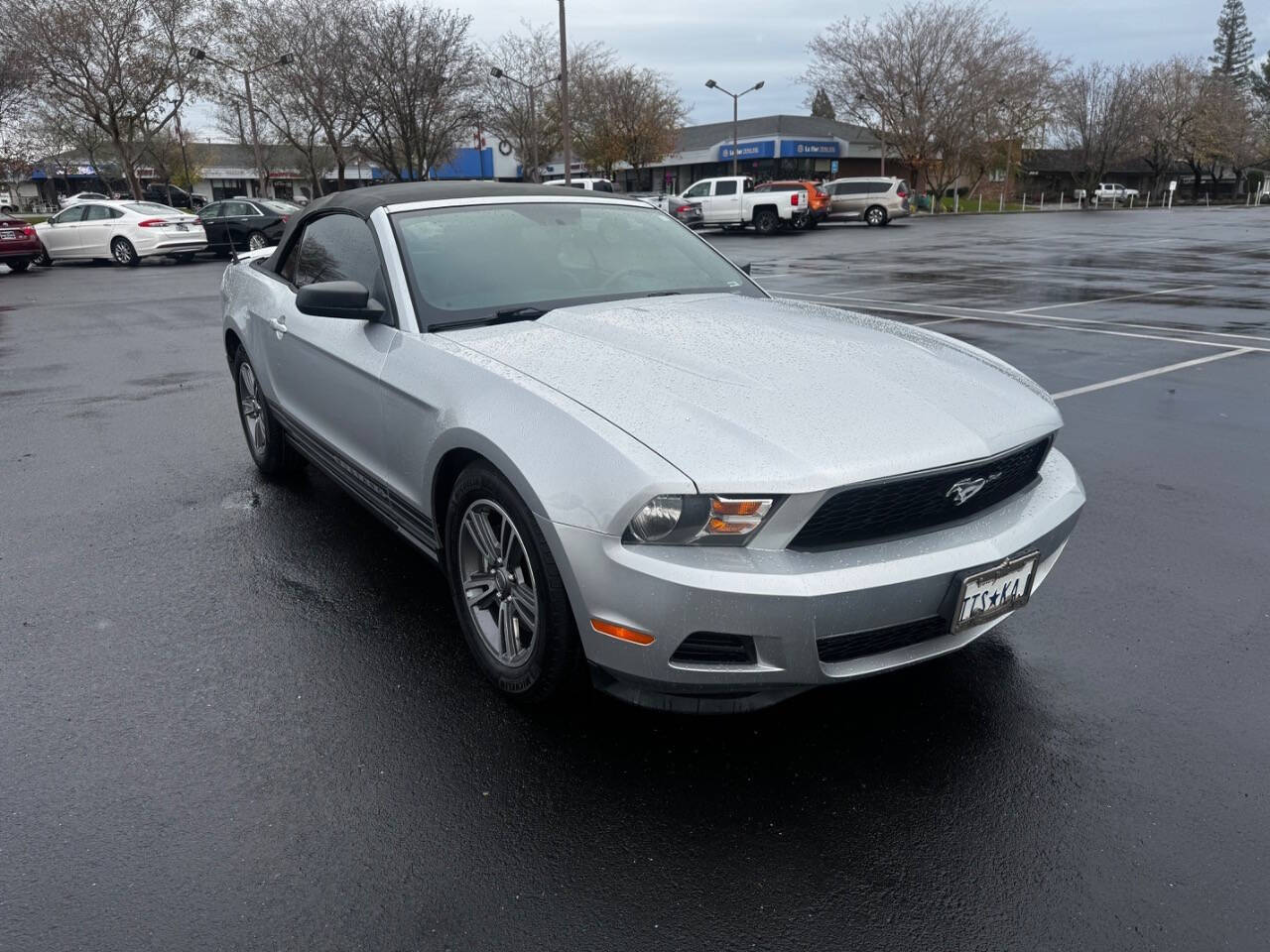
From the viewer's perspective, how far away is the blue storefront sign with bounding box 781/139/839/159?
60.7 metres

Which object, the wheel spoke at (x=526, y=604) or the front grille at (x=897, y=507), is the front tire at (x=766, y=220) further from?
the wheel spoke at (x=526, y=604)

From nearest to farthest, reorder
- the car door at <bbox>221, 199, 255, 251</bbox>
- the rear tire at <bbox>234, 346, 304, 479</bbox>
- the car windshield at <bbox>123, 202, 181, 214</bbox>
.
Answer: the rear tire at <bbox>234, 346, 304, 479</bbox> → the car windshield at <bbox>123, 202, 181, 214</bbox> → the car door at <bbox>221, 199, 255, 251</bbox>

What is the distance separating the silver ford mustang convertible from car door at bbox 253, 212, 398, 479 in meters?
0.02

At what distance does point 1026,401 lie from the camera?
10.1 feet

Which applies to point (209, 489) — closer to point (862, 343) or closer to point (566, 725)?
point (566, 725)

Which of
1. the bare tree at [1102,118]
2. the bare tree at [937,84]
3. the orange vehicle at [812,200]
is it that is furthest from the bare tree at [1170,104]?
the orange vehicle at [812,200]

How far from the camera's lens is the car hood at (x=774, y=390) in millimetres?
2479

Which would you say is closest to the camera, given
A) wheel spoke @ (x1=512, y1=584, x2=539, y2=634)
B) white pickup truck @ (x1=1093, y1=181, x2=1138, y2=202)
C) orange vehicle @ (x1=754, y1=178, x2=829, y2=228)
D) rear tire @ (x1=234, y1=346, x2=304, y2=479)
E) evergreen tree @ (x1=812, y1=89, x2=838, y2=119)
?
wheel spoke @ (x1=512, y1=584, x2=539, y2=634)

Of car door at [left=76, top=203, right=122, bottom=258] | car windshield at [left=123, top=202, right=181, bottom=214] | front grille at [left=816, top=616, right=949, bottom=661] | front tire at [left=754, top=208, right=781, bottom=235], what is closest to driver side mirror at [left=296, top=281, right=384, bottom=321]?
front grille at [left=816, top=616, right=949, bottom=661]

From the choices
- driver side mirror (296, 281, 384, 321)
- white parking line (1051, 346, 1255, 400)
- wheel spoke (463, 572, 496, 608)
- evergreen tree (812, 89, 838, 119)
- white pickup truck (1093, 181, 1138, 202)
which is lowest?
white parking line (1051, 346, 1255, 400)

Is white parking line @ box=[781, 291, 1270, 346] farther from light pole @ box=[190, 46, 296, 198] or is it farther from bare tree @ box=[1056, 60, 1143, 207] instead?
bare tree @ box=[1056, 60, 1143, 207]

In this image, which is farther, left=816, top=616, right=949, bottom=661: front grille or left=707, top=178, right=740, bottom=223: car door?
left=707, top=178, right=740, bottom=223: car door

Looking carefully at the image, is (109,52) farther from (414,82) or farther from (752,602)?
(752,602)

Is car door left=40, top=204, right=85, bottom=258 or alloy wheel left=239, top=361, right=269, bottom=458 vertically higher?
car door left=40, top=204, right=85, bottom=258
